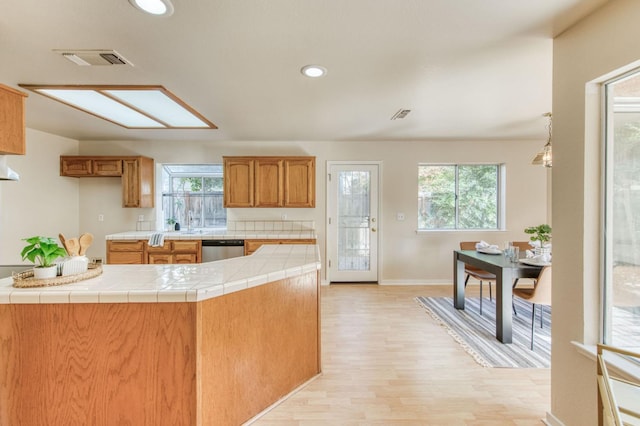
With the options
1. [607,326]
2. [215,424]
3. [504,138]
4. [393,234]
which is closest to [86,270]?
[215,424]

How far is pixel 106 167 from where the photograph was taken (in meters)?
4.33

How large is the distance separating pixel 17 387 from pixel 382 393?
6.67ft

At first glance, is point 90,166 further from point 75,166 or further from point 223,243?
point 223,243

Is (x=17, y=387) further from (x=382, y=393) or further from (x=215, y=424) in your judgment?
(x=382, y=393)

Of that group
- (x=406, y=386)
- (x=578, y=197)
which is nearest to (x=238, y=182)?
(x=406, y=386)

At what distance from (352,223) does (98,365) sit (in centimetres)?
377

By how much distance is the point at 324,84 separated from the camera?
8.07ft

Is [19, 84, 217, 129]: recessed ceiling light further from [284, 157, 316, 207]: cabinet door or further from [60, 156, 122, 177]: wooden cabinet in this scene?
[284, 157, 316, 207]: cabinet door

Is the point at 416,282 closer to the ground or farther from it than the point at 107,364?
closer to the ground

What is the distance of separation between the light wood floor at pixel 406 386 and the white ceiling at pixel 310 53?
231cm

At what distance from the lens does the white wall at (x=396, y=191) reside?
464 centimetres

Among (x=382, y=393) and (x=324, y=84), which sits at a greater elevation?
(x=324, y=84)

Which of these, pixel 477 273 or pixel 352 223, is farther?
pixel 352 223

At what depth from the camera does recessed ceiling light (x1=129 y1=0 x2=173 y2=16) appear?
1.41 m
